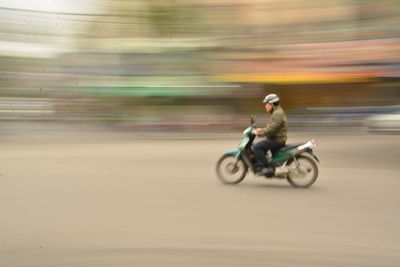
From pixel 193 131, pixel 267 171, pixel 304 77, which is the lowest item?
pixel 267 171

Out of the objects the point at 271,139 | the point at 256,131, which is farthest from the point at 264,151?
the point at 256,131

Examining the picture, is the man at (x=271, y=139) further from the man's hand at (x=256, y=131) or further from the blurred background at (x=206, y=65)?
the blurred background at (x=206, y=65)

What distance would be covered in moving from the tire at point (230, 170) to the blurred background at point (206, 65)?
8.98 meters

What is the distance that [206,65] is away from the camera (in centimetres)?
2122

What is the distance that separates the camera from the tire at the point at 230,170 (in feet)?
25.6

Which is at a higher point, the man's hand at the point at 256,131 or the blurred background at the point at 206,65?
the blurred background at the point at 206,65

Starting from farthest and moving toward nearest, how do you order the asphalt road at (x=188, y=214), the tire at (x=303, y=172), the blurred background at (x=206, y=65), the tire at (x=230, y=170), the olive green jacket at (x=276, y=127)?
the blurred background at (x=206, y=65), the tire at (x=230, y=170), the tire at (x=303, y=172), the olive green jacket at (x=276, y=127), the asphalt road at (x=188, y=214)

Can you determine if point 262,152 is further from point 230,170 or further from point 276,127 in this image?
point 230,170

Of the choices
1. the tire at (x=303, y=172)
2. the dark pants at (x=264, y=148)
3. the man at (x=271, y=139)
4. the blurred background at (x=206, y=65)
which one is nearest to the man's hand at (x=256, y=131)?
the man at (x=271, y=139)

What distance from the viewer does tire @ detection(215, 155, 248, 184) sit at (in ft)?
25.6

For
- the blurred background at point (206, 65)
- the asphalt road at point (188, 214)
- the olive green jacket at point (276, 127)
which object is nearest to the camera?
the asphalt road at point (188, 214)

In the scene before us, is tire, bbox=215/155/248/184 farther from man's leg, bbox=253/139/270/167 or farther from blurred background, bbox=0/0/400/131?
blurred background, bbox=0/0/400/131

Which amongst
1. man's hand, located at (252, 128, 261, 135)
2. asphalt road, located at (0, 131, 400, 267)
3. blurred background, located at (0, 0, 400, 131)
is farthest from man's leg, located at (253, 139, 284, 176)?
blurred background, located at (0, 0, 400, 131)

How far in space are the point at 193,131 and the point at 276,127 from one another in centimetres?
917
